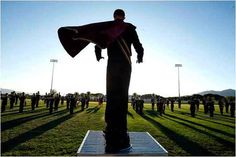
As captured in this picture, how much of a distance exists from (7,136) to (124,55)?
7960 millimetres

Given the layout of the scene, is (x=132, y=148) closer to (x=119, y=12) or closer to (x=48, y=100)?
(x=119, y=12)

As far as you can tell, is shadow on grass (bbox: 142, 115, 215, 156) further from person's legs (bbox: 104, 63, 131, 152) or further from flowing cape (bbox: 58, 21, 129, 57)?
flowing cape (bbox: 58, 21, 129, 57)

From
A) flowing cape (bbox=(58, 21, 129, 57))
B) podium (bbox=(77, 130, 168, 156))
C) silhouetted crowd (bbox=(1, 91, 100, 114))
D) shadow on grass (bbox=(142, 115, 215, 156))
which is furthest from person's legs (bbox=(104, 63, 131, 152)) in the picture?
silhouetted crowd (bbox=(1, 91, 100, 114))

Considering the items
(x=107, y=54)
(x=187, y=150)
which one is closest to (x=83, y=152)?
(x=107, y=54)

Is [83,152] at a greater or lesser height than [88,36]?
lesser

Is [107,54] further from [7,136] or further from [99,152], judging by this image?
[7,136]

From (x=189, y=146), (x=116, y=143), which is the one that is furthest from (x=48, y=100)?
(x=116, y=143)

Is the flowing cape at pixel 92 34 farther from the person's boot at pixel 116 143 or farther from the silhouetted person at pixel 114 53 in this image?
the person's boot at pixel 116 143

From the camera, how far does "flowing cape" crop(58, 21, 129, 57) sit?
182 inches

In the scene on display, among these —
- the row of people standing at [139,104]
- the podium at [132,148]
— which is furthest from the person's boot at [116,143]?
the row of people standing at [139,104]

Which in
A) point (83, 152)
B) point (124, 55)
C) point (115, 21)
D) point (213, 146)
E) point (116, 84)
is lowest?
point (213, 146)

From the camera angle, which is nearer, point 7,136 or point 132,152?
point 132,152

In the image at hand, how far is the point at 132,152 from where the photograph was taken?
431 cm

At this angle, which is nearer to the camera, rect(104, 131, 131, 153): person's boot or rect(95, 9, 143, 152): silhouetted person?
rect(104, 131, 131, 153): person's boot
